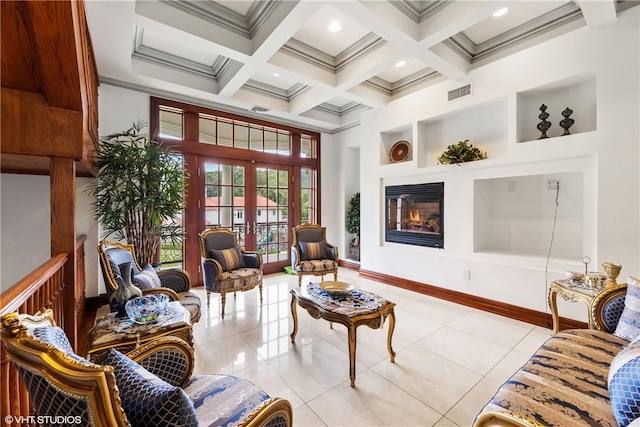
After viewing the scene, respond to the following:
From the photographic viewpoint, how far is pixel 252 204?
16.3 feet

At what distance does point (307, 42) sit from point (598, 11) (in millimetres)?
2786

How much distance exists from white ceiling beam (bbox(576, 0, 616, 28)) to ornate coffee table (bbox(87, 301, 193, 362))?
417cm

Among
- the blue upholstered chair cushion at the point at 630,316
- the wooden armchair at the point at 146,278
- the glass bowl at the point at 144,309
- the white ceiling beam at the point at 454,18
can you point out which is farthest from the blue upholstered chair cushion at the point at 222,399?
the white ceiling beam at the point at 454,18

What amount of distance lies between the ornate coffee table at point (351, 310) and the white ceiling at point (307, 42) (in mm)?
2433

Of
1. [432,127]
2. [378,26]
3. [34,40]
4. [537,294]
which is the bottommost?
[537,294]

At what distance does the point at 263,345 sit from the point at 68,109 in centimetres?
236

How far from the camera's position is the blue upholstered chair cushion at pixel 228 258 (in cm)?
346

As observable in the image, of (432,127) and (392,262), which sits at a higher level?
(432,127)

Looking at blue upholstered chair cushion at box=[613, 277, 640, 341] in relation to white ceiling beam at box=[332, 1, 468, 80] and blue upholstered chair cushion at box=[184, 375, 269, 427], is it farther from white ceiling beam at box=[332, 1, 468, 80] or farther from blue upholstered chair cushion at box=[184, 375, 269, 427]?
white ceiling beam at box=[332, 1, 468, 80]

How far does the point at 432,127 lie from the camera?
4.34 meters

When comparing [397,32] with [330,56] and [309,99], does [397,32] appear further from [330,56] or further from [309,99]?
[309,99]

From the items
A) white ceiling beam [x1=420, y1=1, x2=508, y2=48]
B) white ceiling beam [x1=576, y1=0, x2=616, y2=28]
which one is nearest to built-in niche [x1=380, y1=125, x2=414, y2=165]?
white ceiling beam [x1=420, y1=1, x2=508, y2=48]

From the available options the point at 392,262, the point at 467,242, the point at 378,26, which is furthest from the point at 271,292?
the point at 378,26

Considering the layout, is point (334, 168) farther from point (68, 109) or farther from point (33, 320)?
point (33, 320)
